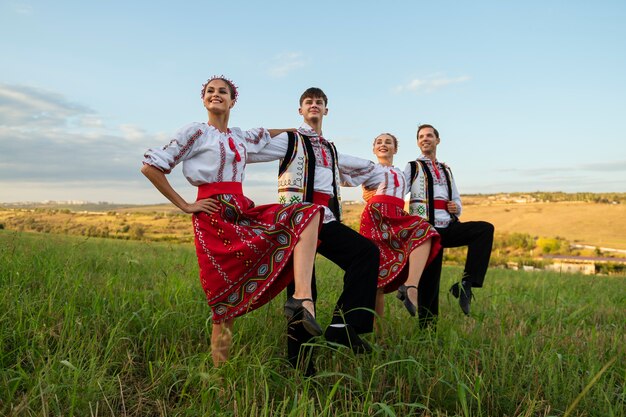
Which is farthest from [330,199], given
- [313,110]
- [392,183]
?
[392,183]

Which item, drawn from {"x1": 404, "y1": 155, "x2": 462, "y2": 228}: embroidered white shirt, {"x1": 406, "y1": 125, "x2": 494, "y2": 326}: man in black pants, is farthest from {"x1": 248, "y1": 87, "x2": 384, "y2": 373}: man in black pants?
{"x1": 404, "y1": 155, "x2": 462, "y2": 228}: embroidered white shirt

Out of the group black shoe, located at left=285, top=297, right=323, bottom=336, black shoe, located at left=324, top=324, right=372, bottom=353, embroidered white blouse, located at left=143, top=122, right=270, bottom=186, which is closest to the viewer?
black shoe, located at left=285, top=297, right=323, bottom=336

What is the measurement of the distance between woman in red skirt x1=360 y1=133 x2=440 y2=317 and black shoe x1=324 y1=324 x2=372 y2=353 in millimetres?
1174

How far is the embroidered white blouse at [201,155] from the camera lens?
11.1 feet

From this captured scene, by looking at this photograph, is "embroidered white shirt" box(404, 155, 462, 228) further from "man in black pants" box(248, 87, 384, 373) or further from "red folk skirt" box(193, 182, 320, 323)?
"red folk skirt" box(193, 182, 320, 323)

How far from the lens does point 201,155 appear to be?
3.49 meters

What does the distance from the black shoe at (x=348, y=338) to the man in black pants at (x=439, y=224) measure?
165 centimetres

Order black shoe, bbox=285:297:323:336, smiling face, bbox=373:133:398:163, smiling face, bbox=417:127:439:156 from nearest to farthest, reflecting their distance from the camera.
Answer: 1. black shoe, bbox=285:297:323:336
2. smiling face, bbox=373:133:398:163
3. smiling face, bbox=417:127:439:156

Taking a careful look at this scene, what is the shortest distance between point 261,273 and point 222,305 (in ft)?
1.11

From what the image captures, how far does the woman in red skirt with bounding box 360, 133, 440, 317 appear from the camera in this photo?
4.58 m

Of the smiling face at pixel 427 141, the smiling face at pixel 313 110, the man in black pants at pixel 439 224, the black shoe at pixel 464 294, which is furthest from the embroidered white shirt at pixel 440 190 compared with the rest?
the smiling face at pixel 313 110

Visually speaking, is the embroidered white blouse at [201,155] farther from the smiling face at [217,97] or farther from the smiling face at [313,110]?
the smiling face at [313,110]

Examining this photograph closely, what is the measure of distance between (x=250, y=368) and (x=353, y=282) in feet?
2.79

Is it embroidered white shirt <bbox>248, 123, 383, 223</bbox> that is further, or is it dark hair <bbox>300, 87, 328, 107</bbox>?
dark hair <bbox>300, 87, 328, 107</bbox>
